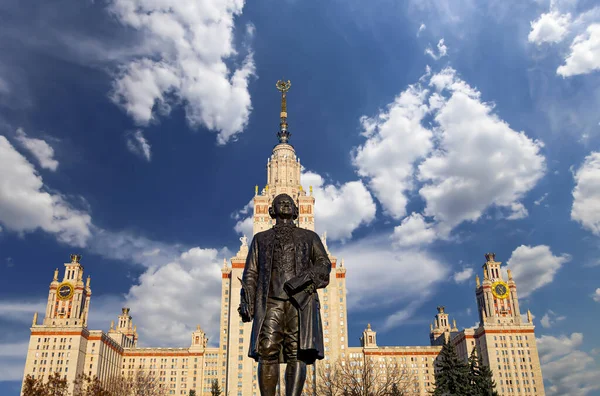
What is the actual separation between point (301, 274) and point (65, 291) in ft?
450

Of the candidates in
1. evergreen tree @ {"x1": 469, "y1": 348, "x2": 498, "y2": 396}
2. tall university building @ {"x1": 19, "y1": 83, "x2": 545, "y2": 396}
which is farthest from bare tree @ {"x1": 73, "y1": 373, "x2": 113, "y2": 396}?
evergreen tree @ {"x1": 469, "y1": 348, "x2": 498, "y2": 396}

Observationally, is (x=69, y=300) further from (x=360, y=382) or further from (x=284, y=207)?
(x=284, y=207)

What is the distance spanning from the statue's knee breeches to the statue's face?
6.59 ft

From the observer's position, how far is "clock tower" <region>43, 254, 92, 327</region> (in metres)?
128

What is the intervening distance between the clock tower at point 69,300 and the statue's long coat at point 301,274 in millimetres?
129740

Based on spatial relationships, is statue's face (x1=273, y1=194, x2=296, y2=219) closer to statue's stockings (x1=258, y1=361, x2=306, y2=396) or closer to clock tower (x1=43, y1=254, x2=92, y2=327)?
statue's stockings (x1=258, y1=361, x2=306, y2=396)

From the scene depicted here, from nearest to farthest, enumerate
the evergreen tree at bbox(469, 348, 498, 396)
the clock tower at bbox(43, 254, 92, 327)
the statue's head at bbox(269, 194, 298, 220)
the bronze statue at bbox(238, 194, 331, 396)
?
the bronze statue at bbox(238, 194, 331, 396), the statue's head at bbox(269, 194, 298, 220), the evergreen tree at bbox(469, 348, 498, 396), the clock tower at bbox(43, 254, 92, 327)

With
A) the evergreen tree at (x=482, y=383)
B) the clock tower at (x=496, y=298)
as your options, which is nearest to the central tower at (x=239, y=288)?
the clock tower at (x=496, y=298)

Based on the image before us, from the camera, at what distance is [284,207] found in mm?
11562

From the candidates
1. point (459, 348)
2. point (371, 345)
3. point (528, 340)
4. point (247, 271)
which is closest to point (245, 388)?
point (371, 345)

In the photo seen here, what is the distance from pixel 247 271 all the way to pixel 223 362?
5060 inches

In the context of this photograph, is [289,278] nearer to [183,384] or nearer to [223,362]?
[223,362]

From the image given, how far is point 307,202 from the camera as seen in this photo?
459 ft

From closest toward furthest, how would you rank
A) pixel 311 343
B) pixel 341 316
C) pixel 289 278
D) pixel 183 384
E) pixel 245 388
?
pixel 311 343 → pixel 289 278 → pixel 245 388 → pixel 341 316 → pixel 183 384
